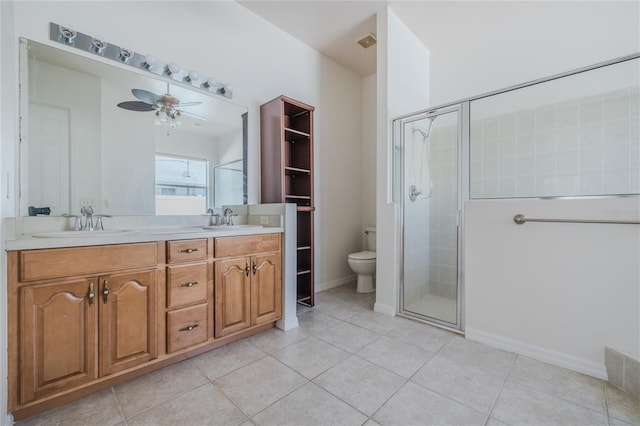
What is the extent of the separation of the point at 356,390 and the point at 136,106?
235 cm

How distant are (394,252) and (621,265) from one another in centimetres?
142

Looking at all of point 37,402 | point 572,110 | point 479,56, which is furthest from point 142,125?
point 479,56

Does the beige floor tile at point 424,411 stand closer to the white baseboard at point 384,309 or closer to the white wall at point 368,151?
the white baseboard at point 384,309

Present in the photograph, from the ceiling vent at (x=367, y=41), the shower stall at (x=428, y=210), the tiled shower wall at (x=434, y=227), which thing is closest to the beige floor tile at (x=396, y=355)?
the shower stall at (x=428, y=210)

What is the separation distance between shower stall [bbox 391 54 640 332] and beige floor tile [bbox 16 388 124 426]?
2.13 metres

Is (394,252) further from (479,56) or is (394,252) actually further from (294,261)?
(479,56)

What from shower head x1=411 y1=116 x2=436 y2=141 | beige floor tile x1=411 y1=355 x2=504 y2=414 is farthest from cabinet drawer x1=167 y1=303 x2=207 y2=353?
shower head x1=411 y1=116 x2=436 y2=141

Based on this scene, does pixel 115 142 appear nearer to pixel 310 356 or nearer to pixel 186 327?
pixel 186 327

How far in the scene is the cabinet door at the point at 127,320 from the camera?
55.0 inches

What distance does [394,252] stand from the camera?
2545mm

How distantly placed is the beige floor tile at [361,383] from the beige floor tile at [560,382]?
2.35ft

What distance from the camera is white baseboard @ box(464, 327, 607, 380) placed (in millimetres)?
1572

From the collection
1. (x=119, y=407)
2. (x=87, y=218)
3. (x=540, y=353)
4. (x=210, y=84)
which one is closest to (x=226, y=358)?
(x=119, y=407)

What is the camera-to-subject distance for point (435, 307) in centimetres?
256
